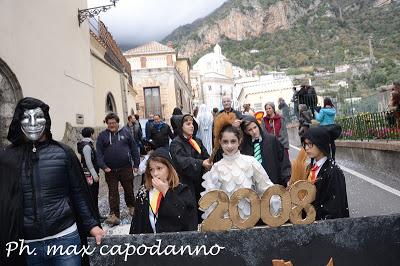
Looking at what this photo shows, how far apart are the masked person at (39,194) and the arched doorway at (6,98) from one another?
447 cm

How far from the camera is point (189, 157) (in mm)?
4711

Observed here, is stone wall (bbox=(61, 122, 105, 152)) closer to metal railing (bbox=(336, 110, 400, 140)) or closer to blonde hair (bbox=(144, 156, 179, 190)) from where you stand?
blonde hair (bbox=(144, 156, 179, 190))

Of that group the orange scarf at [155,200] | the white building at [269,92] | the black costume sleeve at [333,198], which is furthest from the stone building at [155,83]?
the black costume sleeve at [333,198]

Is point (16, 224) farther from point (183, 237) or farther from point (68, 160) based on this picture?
point (183, 237)

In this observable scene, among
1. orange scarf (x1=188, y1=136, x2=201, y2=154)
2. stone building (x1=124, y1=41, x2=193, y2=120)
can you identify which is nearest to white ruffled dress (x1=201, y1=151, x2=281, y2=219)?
orange scarf (x1=188, y1=136, x2=201, y2=154)

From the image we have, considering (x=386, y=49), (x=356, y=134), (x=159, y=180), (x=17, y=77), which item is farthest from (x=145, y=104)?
(x=386, y=49)

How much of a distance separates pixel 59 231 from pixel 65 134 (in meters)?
6.91

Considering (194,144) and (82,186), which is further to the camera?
(194,144)

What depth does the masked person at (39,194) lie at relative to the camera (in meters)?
2.79

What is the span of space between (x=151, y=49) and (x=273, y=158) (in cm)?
3446

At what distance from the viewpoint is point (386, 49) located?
222 feet

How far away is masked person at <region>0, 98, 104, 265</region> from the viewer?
9.14 ft

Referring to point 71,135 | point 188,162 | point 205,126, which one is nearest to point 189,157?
point 188,162

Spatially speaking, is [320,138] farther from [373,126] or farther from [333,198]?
[373,126]
